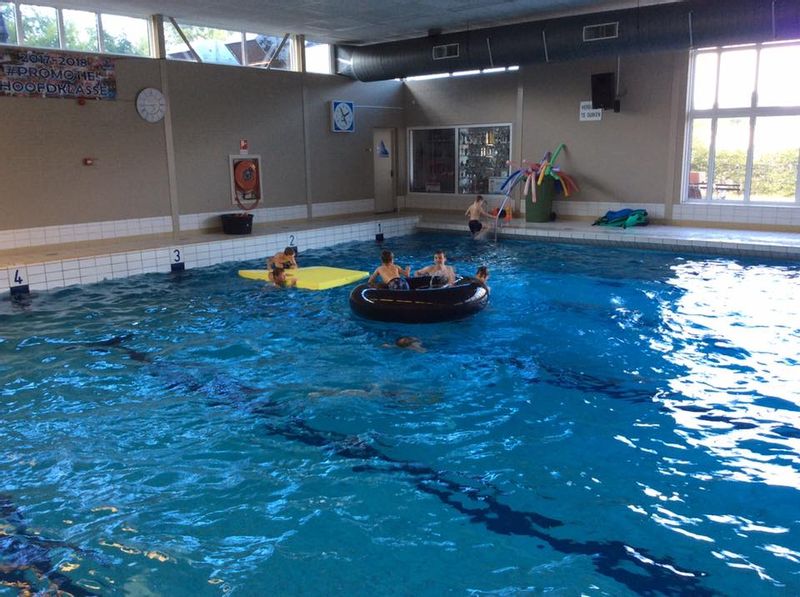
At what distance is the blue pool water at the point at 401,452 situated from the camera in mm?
2912

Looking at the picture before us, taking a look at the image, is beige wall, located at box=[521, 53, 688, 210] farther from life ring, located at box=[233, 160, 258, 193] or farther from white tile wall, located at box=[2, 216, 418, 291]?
life ring, located at box=[233, 160, 258, 193]

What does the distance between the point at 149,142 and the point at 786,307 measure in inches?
382

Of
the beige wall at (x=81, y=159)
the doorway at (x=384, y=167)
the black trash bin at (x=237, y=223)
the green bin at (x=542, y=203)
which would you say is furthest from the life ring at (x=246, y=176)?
the green bin at (x=542, y=203)

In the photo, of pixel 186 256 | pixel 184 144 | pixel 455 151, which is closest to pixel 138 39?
pixel 184 144

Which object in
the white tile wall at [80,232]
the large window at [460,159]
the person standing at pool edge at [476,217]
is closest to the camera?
the white tile wall at [80,232]

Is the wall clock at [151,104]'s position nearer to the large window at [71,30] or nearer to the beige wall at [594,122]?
the large window at [71,30]

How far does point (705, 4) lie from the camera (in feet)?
30.1

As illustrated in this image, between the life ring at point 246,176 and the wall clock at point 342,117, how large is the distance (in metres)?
2.29

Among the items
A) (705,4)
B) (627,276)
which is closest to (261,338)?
(627,276)

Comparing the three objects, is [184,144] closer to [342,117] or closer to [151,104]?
[151,104]

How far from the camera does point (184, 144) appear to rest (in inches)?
454

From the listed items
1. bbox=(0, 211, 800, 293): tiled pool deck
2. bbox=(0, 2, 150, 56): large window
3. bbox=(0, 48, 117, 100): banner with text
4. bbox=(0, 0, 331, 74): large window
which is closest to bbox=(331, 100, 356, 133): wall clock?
bbox=(0, 0, 331, 74): large window

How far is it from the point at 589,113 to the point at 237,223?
7.11 metres

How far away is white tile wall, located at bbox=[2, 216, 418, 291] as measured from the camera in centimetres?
836
